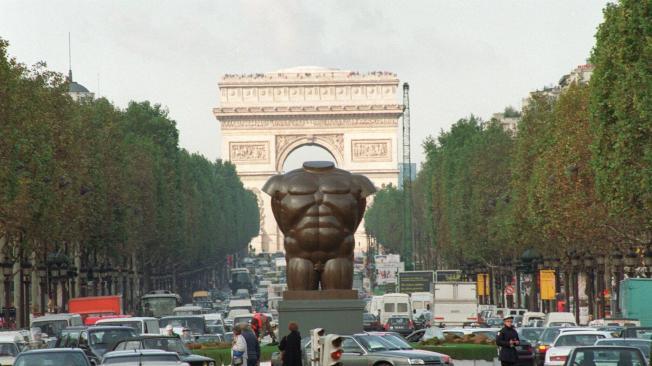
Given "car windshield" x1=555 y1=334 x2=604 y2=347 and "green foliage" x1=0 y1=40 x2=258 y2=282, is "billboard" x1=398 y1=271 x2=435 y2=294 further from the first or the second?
"car windshield" x1=555 y1=334 x2=604 y2=347

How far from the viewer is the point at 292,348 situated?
36.9 meters

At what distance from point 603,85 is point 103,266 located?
133 ft

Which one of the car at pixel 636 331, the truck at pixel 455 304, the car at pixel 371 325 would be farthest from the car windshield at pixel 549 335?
the truck at pixel 455 304

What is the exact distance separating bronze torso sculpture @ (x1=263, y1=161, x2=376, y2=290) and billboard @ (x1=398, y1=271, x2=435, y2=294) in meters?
62.7

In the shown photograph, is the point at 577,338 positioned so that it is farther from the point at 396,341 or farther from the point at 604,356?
the point at 604,356

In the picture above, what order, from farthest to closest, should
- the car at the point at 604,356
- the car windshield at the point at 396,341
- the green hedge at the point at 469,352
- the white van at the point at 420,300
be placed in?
the white van at the point at 420,300 < the green hedge at the point at 469,352 < the car windshield at the point at 396,341 < the car at the point at 604,356

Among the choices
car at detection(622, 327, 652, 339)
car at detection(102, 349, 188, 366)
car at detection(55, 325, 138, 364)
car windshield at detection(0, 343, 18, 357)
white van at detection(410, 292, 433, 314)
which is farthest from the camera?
white van at detection(410, 292, 433, 314)

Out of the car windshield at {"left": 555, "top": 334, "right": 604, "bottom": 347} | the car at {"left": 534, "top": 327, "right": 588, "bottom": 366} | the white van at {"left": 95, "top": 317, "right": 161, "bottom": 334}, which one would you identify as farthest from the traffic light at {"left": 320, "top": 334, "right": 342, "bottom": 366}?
the white van at {"left": 95, "top": 317, "right": 161, "bottom": 334}

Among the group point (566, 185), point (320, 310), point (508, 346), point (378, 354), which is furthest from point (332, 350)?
point (566, 185)

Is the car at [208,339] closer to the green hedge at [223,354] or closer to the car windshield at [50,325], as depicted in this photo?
the car windshield at [50,325]

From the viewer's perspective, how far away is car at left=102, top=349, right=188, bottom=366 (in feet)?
107

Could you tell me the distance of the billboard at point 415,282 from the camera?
109 m

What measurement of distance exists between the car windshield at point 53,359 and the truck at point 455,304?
1856 inches

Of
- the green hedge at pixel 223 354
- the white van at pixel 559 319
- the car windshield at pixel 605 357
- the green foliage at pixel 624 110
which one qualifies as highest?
the green foliage at pixel 624 110
